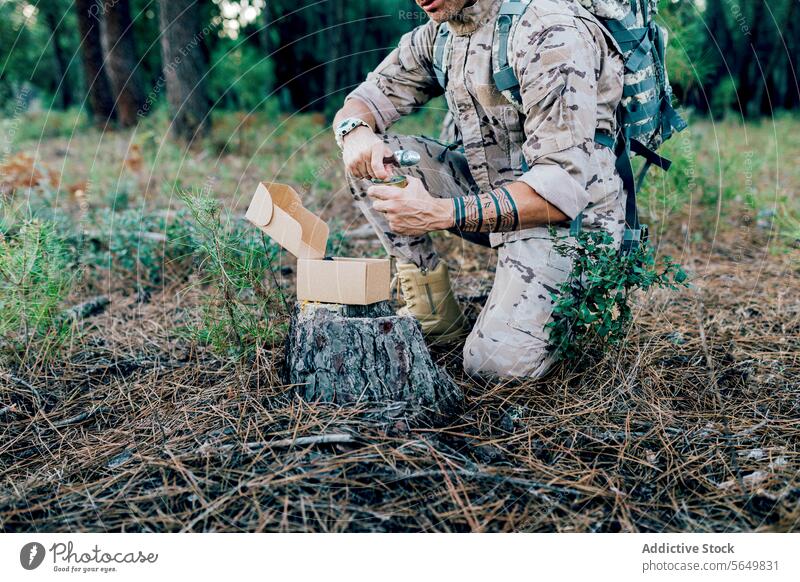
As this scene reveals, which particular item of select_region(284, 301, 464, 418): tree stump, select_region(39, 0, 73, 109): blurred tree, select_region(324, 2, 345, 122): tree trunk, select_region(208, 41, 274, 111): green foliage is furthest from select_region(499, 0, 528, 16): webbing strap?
select_region(39, 0, 73, 109): blurred tree

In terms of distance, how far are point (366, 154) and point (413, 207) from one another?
1.66 ft

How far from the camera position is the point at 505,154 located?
265cm

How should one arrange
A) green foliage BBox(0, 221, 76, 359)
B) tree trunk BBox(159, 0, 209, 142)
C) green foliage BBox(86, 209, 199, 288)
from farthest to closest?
1. tree trunk BBox(159, 0, 209, 142)
2. green foliage BBox(86, 209, 199, 288)
3. green foliage BBox(0, 221, 76, 359)

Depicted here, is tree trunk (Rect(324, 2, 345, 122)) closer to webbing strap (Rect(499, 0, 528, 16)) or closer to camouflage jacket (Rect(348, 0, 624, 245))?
camouflage jacket (Rect(348, 0, 624, 245))

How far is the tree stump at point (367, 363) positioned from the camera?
2.12m

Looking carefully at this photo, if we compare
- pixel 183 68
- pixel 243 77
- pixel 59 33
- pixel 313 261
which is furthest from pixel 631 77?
pixel 59 33

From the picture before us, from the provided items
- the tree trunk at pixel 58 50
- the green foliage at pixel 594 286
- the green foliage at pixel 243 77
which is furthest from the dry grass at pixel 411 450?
the tree trunk at pixel 58 50

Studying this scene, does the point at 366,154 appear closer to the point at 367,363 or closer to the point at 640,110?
the point at 367,363

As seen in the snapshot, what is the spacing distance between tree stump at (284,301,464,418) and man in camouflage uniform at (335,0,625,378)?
35 cm

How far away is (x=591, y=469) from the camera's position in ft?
6.27

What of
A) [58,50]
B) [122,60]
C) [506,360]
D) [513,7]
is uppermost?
[58,50]

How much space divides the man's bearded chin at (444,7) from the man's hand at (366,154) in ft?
1.71

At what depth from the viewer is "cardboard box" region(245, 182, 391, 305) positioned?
218 centimetres

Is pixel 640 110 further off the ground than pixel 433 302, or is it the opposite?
pixel 640 110
